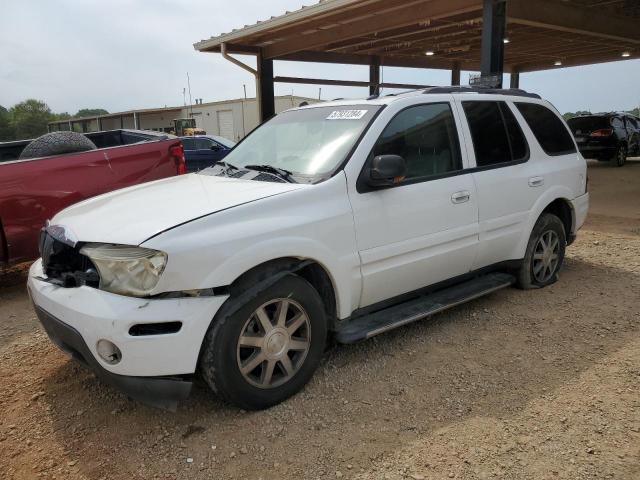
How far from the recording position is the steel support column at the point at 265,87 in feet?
43.3

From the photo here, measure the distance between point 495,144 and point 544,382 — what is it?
1966 mm

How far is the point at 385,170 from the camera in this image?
3104 millimetres

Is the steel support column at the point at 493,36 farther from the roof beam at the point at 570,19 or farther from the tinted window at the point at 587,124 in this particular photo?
the tinted window at the point at 587,124

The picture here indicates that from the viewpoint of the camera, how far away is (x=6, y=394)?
3170 mm

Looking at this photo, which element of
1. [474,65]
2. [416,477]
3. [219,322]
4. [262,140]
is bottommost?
[416,477]

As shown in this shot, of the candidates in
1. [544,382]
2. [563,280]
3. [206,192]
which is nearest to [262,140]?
[206,192]

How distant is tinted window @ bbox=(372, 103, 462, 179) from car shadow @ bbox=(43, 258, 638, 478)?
1.28 meters

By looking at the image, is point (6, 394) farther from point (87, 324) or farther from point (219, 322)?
point (219, 322)

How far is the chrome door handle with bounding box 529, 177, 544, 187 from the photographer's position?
4391 millimetres

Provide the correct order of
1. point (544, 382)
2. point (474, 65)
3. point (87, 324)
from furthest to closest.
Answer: point (474, 65) < point (544, 382) < point (87, 324)

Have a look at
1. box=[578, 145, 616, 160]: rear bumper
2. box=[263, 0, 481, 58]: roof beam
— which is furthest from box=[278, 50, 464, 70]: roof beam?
box=[578, 145, 616, 160]: rear bumper

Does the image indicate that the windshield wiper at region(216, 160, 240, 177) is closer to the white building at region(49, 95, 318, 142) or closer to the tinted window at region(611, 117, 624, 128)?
the tinted window at region(611, 117, 624, 128)

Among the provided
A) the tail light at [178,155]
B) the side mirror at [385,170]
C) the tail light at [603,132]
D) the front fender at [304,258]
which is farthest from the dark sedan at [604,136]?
the front fender at [304,258]

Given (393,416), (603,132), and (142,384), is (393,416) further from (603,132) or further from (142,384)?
(603,132)
